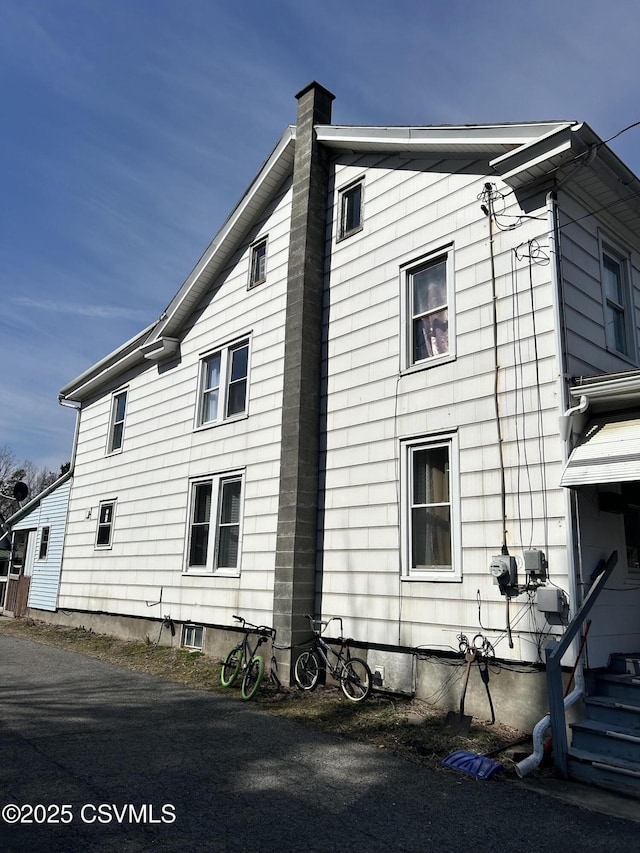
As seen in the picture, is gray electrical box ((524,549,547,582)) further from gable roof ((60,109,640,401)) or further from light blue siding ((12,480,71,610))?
light blue siding ((12,480,71,610))

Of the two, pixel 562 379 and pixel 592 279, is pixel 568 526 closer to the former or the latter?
pixel 562 379

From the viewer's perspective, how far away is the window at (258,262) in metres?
12.3

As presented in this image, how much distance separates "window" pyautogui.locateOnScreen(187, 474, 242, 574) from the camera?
11523 millimetres

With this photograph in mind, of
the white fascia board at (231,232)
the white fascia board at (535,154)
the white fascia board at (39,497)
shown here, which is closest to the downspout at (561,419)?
the white fascia board at (535,154)

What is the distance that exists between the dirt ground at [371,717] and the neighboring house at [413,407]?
318 millimetres

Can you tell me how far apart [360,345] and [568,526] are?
14.3ft

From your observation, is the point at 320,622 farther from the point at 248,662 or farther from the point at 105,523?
the point at 105,523

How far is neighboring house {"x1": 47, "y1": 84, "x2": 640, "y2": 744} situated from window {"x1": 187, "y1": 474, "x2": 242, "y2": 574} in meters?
0.05

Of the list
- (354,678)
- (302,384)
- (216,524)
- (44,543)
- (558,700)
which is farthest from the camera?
(44,543)

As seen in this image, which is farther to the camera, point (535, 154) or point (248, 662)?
point (248, 662)

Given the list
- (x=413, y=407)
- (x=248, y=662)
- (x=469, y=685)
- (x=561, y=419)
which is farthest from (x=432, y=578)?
(x=248, y=662)

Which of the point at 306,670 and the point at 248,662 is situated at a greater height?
the point at 248,662

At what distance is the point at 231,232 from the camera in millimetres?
12727

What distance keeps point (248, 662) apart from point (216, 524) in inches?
131
